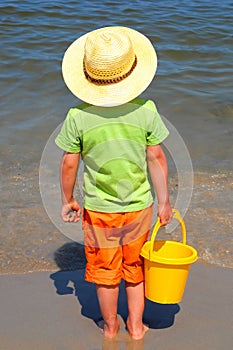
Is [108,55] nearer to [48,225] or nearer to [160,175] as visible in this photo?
[160,175]

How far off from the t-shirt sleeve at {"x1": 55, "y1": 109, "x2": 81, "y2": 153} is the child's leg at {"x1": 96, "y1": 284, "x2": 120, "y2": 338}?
28.5 inches

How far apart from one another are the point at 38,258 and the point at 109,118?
1.53m

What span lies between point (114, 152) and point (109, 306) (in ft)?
2.71

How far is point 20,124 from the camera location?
20.9 ft

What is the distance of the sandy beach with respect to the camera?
3.16 m

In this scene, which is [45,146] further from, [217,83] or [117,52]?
[117,52]

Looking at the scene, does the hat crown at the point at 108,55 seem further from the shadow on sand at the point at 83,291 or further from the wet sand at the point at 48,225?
the wet sand at the point at 48,225

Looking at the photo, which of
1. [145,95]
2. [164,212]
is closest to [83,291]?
[164,212]

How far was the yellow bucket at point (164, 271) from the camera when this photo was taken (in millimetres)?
2885

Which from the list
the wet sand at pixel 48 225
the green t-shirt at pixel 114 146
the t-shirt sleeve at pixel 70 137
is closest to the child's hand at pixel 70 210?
the green t-shirt at pixel 114 146

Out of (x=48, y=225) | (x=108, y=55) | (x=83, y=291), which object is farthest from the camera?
(x=48, y=225)

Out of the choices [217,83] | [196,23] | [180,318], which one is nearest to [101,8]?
[196,23]

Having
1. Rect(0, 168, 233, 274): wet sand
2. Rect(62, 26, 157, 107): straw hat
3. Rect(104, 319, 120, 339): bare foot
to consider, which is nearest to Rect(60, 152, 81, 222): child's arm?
Rect(62, 26, 157, 107): straw hat

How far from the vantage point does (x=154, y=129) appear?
2.84 m
